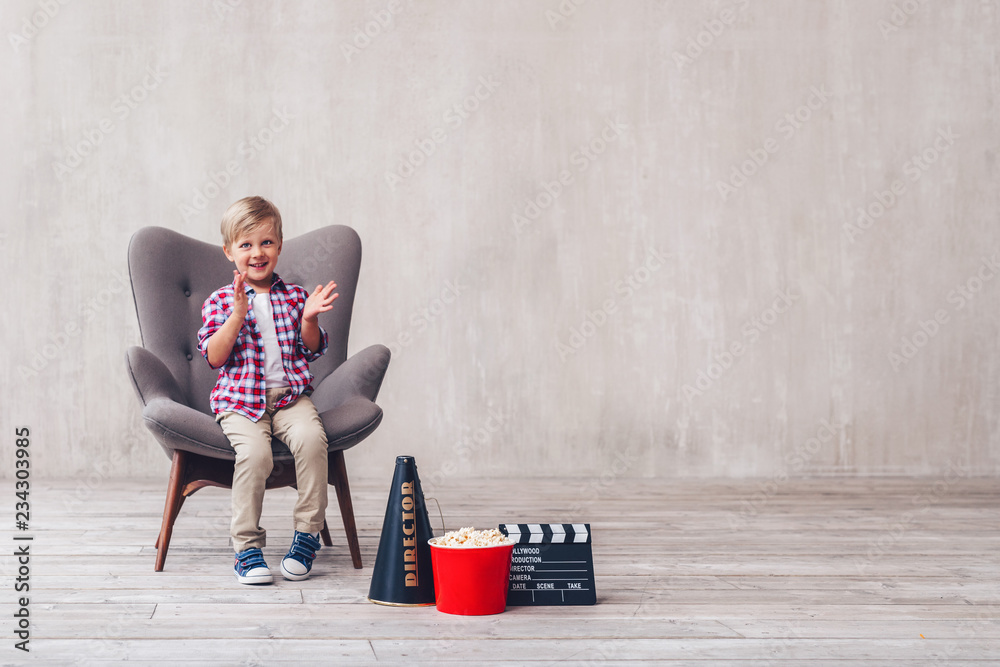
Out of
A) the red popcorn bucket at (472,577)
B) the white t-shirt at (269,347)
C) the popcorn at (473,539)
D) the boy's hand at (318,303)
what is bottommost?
the red popcorn bucket at (472,577)

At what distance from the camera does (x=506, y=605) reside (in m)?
1.75

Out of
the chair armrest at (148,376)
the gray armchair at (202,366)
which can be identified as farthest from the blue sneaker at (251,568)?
the chair armrest at (148,376)

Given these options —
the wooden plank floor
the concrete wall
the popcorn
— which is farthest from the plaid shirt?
the concrete wall

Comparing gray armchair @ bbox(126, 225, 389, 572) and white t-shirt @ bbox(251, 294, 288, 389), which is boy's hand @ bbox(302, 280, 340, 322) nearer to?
white t-shirt @ bbox(251, 294, 288, 389)

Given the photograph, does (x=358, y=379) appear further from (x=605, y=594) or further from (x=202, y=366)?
(x=605, y=594)

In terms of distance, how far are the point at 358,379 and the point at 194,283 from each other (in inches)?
23.3

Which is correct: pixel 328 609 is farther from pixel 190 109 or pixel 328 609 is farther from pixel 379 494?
pixel 190 109

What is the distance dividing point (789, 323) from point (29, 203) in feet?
10.9

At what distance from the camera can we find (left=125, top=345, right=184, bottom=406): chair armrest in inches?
82.7

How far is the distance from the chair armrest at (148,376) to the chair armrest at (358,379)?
0.38 metres

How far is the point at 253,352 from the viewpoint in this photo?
2096 millimetres

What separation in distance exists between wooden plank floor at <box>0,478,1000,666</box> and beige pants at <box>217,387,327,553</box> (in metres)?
0.13

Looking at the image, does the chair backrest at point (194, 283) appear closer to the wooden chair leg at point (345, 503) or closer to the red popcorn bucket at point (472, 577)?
the wooden chair leg at point (345, 503)

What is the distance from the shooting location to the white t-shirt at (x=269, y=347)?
2.12 metres
